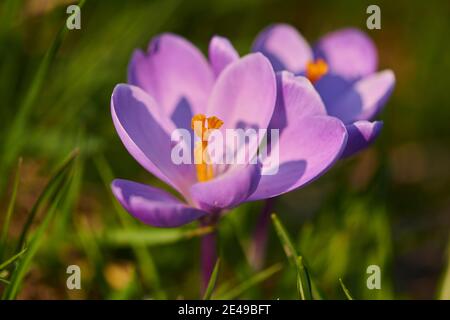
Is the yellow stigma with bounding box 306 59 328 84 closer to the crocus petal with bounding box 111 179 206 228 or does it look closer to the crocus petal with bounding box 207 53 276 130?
the crocus petal with bounding box 207 53 276 130

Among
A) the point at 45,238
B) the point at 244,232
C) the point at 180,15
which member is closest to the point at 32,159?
the point at 45,238

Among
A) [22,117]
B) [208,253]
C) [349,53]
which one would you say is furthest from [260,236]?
[22,117]

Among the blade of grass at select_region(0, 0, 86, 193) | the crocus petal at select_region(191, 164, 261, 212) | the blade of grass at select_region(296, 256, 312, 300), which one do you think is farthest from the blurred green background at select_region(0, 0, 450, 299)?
the crocus petal at select_region(191, 164, 261, 212)

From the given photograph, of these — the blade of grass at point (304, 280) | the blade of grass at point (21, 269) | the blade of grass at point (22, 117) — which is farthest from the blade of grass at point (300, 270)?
the blade of grass at point (22, 117)

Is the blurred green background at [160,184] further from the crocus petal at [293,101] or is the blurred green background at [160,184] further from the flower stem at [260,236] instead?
the crocus petal at [293,101]

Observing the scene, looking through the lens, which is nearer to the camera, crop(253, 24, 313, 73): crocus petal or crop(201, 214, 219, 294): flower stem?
crop(201, 214, 219, 294): flower stem

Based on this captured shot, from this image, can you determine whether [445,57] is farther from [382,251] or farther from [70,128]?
[70,128]
